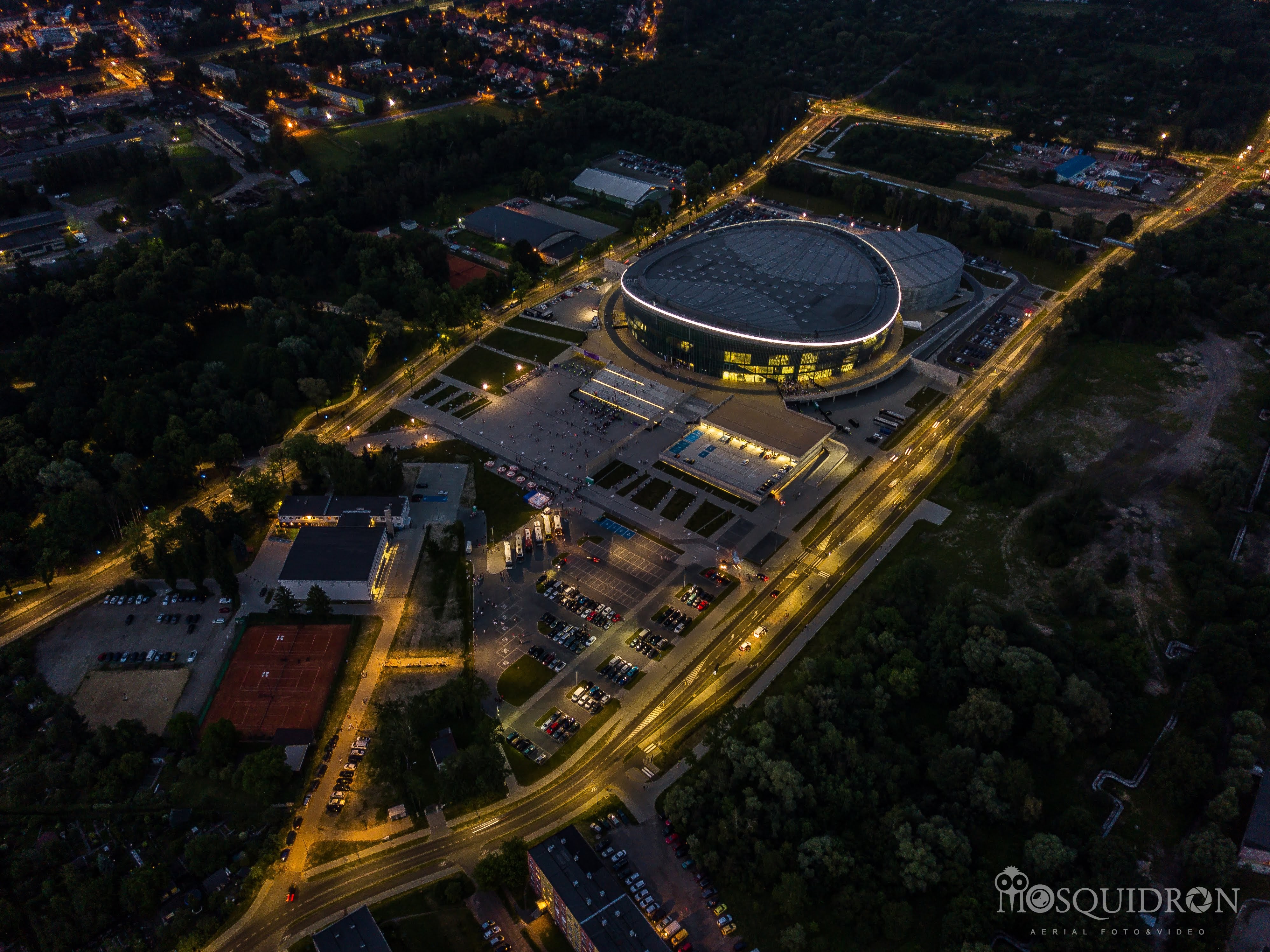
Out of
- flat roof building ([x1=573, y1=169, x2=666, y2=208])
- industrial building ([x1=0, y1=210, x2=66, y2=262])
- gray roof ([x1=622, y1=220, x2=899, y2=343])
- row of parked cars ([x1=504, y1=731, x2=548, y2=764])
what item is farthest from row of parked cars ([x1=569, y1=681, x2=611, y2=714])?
industrial building ([x1=0, y1=210, x2=66, y2=262])

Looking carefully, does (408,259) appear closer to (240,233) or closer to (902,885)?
(240,233)

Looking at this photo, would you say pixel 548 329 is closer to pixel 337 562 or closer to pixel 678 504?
pixel 678 504

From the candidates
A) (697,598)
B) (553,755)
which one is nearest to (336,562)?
(553,755)

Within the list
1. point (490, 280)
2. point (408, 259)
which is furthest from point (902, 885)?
point (408, 259)

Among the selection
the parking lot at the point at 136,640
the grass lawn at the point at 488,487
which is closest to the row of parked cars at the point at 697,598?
the grass lawn at the point at 488,487

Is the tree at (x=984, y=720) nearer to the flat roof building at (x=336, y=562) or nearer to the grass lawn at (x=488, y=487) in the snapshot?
the grass lawn at (x=488, y=487)
